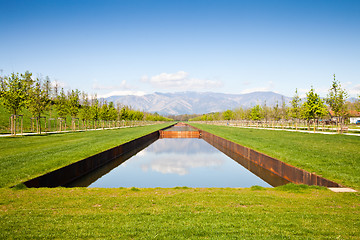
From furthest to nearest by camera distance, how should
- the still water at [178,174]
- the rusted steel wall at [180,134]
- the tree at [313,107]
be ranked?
the rusted steel wall at [180,134], the tree at [313,107], the still water at [178,174]

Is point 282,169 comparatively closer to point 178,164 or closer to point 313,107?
point 178,164

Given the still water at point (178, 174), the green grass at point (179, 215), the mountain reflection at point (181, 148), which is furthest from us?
the mountain reflection at point (181, 148)

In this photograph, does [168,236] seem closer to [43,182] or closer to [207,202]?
[207,202]

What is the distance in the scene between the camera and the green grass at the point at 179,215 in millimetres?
4336

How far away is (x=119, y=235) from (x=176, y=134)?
3854cm

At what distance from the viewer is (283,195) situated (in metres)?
7.06

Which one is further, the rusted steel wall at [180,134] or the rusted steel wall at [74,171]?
the rusted steel wall at [180,134]

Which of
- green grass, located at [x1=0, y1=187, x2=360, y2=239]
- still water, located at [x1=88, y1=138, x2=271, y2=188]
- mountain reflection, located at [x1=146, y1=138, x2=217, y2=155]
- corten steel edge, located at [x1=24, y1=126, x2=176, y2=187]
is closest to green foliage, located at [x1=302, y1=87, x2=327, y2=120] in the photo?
mountain reflection, located at [x1=146, y1=138, x2=217, y2=155]

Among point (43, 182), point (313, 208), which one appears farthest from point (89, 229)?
point (43, 182)

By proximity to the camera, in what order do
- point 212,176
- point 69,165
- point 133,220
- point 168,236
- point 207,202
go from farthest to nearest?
point 212,176
point 69,165
point 207,202
point 133,220
point 168,236

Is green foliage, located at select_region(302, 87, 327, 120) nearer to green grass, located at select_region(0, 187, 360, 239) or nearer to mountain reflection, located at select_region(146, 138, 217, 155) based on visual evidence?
mountain reflection, located at select_region(146, 138, 217, 155)

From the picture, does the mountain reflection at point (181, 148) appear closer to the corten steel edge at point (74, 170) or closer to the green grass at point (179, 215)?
the corten steel edge at point (74, 170)

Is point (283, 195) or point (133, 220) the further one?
point (283, 195)

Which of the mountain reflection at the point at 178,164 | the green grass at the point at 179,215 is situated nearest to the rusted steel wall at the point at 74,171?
the green grass at the point at 179,215
